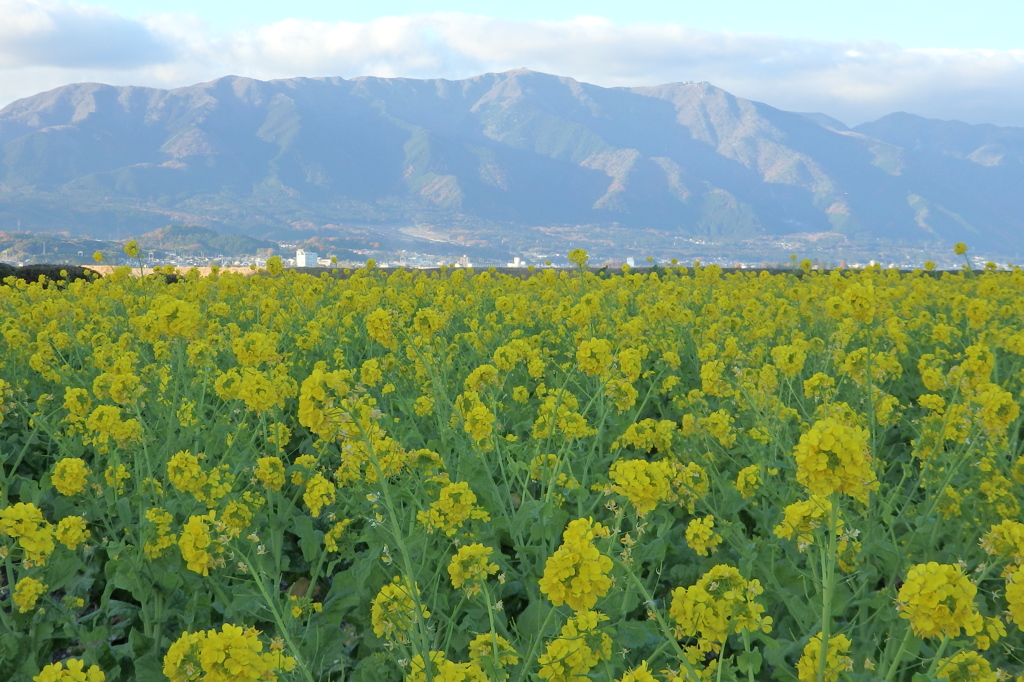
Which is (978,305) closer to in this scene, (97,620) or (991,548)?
(991,548)

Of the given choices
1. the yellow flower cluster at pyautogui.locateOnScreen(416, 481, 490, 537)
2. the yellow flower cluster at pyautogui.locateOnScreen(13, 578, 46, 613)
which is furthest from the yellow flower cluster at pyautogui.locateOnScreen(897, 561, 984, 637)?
the yellow flower cluster at pyautogui.locateOnScreen(13, 578, 46, 613)

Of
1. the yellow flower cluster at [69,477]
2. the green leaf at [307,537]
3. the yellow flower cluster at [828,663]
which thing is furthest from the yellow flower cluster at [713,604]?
the yellow flower cluster at [69,477]

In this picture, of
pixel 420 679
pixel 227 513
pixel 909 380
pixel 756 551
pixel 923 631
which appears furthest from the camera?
pixel 909 380

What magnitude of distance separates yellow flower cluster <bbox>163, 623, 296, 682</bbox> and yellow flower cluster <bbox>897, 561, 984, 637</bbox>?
1.29m

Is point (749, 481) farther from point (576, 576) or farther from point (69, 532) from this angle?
point (69, 532)

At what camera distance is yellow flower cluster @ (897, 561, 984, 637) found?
1445 millimetres

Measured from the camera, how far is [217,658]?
151cm

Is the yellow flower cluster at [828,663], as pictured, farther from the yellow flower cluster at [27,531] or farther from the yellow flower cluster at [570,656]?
the yellow flower cluster at [27,531]

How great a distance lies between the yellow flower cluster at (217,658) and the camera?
4.94ft

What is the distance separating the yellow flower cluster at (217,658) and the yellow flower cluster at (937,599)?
129 cm

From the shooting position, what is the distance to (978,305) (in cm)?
552

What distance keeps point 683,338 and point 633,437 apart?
3.15 meters

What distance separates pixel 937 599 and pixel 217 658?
1402mm

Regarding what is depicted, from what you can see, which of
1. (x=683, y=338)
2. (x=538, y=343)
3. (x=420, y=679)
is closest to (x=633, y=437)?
(x=420, y=679)
